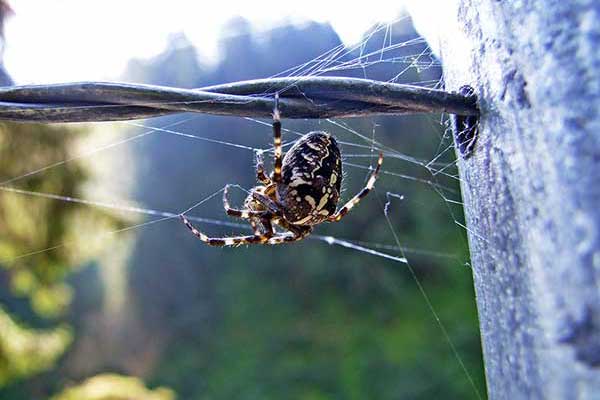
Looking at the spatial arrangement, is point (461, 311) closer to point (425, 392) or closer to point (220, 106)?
point (425, 392)

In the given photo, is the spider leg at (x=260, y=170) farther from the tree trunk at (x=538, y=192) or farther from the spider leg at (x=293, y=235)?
the tree trunk at (x=538, y=192)

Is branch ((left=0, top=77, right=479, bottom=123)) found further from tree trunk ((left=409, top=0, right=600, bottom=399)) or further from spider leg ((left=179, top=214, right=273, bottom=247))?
spider leg ((left=179, top=214, right=273, bottom=247))

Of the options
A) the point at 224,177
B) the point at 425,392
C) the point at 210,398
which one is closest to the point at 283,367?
the point at 210,398

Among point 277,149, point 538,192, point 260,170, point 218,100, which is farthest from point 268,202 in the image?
point 538,192

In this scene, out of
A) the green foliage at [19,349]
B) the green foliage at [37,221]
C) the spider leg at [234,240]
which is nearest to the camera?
the spider leg at [234,240]

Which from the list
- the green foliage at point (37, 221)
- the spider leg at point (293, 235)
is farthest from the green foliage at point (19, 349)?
the spider leg at point (293, 235)

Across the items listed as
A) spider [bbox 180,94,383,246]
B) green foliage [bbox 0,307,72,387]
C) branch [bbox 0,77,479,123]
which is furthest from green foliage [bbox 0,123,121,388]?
branch [bbox 0,77,479,123]
